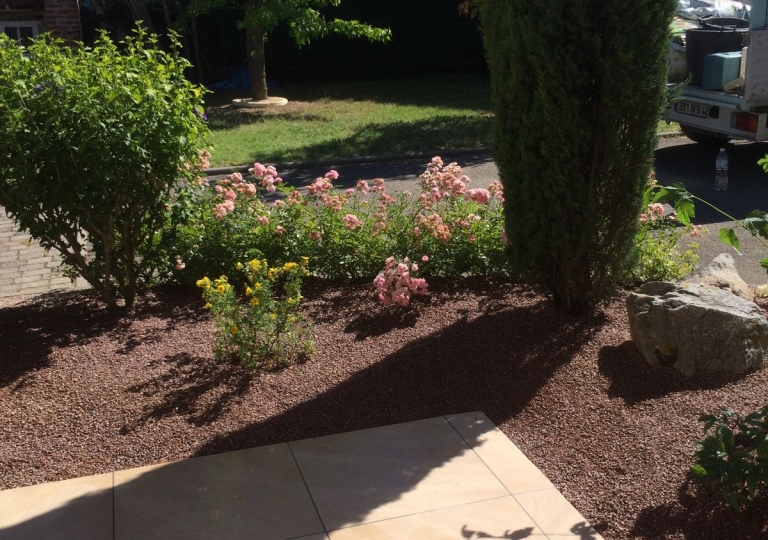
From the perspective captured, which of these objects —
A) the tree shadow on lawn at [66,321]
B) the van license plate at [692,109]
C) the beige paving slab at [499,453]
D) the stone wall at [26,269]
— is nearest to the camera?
the beige paving slab at [499,453]

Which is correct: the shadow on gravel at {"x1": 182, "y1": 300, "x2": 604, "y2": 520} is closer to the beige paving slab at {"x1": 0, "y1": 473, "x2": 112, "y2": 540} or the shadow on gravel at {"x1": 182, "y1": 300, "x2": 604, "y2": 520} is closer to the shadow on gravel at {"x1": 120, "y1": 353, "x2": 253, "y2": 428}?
the shadow on gravel at {"x1": 120, "y1": 353, "x2": 253, "y2": 428}

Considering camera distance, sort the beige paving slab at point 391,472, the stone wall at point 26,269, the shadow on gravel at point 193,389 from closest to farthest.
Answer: the beige paving slab at point 391,472 < the shadow on gravel at point 193,389 < the stone wall at point 26,269

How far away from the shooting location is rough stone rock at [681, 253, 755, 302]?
554 centimetres

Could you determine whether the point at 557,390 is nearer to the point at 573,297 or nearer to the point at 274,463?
the point at 573,297

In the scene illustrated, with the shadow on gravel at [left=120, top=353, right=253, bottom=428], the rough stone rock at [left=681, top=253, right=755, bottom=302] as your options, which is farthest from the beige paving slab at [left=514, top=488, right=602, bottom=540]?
the rough stone rock at [left=681, top=253, right=755, bottom=302]

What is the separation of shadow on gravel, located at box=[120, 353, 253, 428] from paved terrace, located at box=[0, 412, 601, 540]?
47 centimetres

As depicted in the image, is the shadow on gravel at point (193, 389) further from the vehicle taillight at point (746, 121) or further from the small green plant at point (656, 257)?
the vehicle taillight at point (746, 121)

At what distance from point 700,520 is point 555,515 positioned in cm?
60

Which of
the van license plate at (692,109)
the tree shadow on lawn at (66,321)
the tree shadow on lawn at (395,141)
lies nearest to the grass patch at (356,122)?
the tree shadow on lawn at (395,141)

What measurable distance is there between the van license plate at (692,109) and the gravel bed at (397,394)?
20.9 feet

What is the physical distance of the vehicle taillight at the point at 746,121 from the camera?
10.4 metres

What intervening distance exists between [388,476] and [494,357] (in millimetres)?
1361

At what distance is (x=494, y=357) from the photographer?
507cm

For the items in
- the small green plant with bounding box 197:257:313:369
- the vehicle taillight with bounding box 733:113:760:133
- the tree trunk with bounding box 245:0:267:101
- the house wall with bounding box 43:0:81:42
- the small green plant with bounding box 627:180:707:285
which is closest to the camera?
the small green plant with bounding box 197:257:313:369
